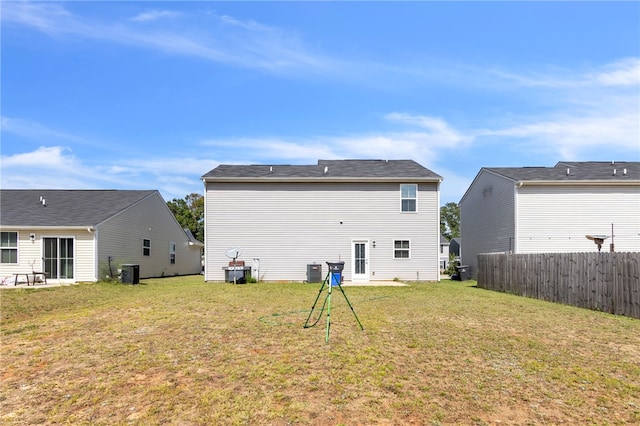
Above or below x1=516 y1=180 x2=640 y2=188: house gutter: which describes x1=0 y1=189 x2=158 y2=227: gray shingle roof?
below

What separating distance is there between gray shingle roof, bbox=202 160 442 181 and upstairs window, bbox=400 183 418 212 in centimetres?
51

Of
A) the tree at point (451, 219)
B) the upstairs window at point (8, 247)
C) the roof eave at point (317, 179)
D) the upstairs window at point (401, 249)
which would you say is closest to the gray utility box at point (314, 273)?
the upstairs window at point (401, 249)

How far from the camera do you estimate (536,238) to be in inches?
825

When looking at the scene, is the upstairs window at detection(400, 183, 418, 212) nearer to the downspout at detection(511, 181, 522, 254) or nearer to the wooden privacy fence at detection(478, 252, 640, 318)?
the wooden privacy fence at detection(478, 252, 640, 318)

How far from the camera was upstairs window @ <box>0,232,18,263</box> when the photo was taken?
62.9 feet

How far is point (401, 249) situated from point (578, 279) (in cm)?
907

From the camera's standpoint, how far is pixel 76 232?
19.3 metres

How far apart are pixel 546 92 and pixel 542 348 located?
1153 centimetres

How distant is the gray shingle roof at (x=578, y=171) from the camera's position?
21266 mm

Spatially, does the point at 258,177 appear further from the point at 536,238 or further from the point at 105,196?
the point at 536,238

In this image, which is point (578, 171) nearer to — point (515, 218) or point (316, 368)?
point (515, 218)

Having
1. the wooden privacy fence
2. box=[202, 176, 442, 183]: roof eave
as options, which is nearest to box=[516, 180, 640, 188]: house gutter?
box=[202, 176, 442, 183]: roof eave

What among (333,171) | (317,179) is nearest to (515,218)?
(333,171)

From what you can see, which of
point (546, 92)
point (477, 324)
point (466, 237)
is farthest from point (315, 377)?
point (466, 237)
